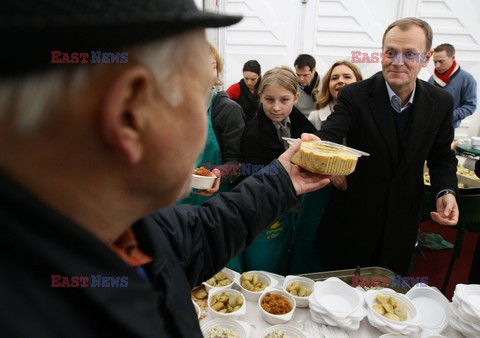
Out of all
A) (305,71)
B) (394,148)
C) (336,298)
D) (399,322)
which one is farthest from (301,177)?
(305,71)

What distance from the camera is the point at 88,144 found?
0.46 metres

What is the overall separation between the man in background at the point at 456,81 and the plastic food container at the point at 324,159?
16.9 feet

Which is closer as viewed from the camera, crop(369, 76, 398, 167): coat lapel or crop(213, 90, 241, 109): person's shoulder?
crop(369, 76, 398, 167): coat lapel

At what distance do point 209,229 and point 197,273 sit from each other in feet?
0.47

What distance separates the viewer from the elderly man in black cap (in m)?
0.39

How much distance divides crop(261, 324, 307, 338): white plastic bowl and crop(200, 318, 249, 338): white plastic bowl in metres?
0.09

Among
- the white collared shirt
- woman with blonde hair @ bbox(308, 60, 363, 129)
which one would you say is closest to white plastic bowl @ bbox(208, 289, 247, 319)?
the white collared shirt

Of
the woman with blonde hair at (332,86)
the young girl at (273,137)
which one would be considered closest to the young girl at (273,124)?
the young girl at (273,137)

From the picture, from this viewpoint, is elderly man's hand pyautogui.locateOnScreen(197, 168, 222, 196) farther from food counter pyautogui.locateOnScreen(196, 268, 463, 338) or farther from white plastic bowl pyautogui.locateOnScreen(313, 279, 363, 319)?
white plastic bowl pyautogui.locateOnScreen(313, 279, 363, 319)

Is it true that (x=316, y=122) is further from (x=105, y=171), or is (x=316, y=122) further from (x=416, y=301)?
(x=105, y=171)

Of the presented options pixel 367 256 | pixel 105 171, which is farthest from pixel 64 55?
pixel 367 256

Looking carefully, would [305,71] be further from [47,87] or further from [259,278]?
[47,87]

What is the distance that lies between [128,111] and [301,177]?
107cm

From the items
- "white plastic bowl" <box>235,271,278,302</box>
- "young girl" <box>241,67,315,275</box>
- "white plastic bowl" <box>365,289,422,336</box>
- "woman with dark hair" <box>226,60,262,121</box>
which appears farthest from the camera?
"woman with dark hair" <box>226,60,262,121</box>
